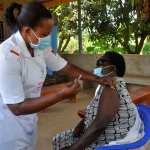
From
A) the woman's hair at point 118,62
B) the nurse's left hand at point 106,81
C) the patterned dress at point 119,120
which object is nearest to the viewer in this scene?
the nurse's left hand at point 106,81

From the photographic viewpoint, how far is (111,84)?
99.0 inches

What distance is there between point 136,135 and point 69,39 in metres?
8.00

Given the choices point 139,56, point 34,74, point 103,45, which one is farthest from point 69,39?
point 34,74

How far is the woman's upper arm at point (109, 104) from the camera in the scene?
256 centimetres

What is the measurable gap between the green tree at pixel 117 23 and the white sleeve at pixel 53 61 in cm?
650

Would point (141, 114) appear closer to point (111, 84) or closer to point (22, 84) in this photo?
point (111, 84)

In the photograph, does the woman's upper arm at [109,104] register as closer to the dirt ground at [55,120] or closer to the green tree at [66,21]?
the dirt ground at [55,120]

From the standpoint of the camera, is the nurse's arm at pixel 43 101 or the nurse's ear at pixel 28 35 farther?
the nurse's ear at pixel 28 35

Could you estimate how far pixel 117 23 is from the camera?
9438 mm

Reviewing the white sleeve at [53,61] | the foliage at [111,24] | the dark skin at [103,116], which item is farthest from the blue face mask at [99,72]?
the foliage at [111,24]

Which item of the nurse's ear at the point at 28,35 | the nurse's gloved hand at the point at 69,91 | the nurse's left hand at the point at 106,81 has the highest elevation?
the nurse's ear at the point at 28,35

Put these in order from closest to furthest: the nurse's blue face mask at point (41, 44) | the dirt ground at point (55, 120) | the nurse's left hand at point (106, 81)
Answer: the nurse's blue face mask at point (41, 44) < the nurse's left hand at point (106, 81) < the dirt ground at point (55, 120)

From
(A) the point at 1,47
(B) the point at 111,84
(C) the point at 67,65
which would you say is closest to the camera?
(A) the point at 1,47

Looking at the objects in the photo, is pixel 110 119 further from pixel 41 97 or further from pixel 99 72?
pixel 41 97
